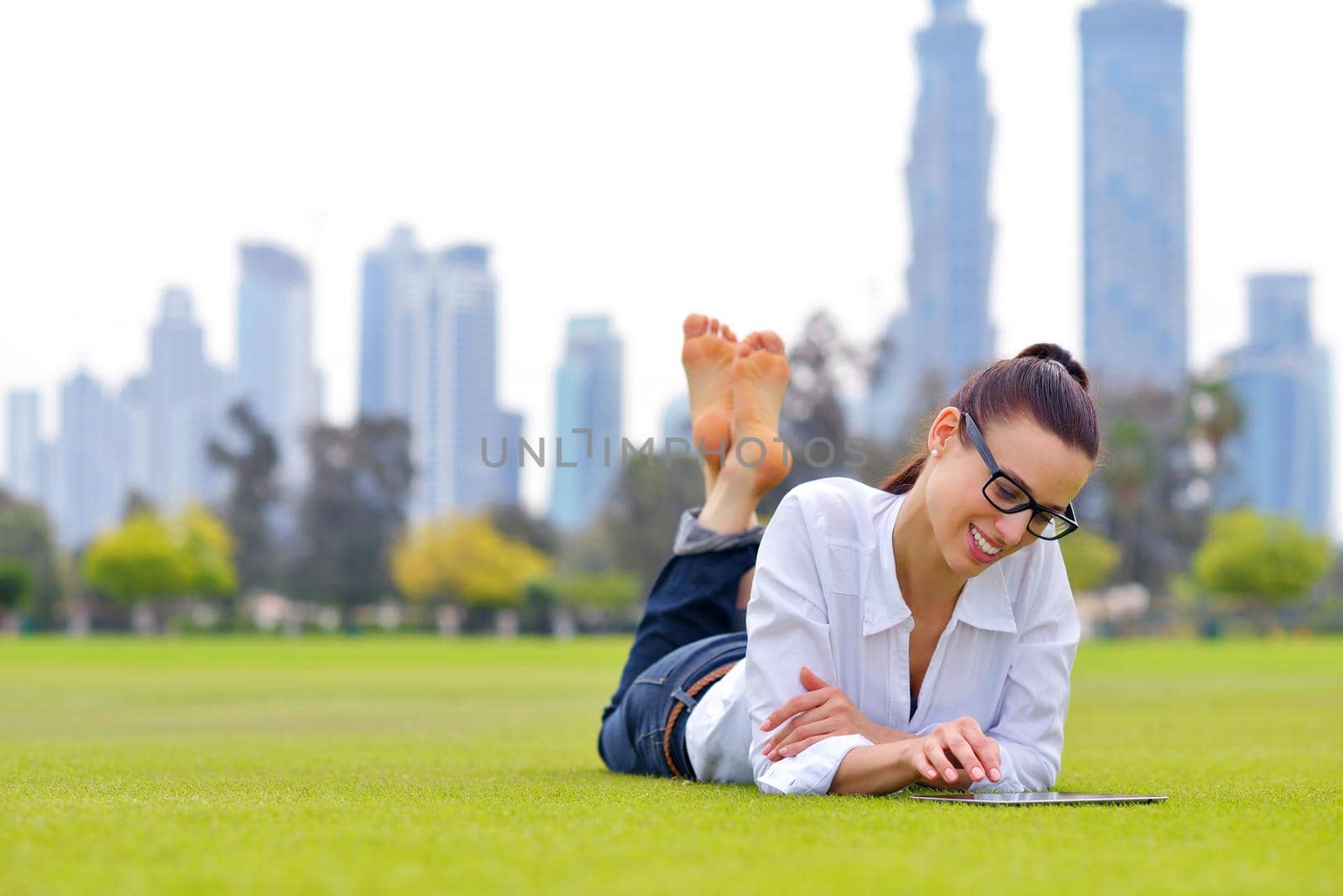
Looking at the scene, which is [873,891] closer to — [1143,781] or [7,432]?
[1143,781]

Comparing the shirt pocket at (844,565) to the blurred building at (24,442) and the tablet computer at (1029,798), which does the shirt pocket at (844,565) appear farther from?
the blurred building at (24,442)

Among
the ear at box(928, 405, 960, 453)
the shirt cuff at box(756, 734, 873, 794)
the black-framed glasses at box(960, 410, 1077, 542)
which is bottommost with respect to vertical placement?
the shirt cuff at box(756, 734, 873, 794)

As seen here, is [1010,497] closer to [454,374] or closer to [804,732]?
[804,732]

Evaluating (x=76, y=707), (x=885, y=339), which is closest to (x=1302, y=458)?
(x=885, y=339)

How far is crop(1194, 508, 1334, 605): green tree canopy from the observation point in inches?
1896

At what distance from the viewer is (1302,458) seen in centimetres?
19825

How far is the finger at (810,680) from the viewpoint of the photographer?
3.01 meters

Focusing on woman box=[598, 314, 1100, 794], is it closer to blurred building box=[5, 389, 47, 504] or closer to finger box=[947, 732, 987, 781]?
finger box=[947, 732, 987, 781]

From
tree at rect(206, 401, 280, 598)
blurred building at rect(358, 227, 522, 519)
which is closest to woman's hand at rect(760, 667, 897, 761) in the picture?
tree at rect(206, 401, 280, 598)

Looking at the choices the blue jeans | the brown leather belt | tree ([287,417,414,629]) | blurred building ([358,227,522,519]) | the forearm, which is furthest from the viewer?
blurred building ([358,227,522,519])

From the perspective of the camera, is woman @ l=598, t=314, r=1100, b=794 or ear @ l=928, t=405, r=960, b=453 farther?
ear @ l=928, t=405, r=960, b=453

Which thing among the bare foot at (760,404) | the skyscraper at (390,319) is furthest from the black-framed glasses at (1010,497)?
the skyscraper at (390,319)

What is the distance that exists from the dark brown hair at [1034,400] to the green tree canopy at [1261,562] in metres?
48.3

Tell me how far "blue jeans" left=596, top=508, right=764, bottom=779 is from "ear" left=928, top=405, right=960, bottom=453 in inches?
37.9
